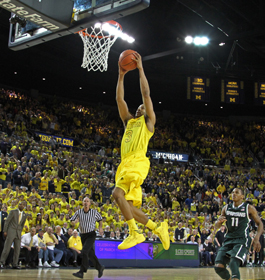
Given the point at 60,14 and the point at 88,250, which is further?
the point at 88,250

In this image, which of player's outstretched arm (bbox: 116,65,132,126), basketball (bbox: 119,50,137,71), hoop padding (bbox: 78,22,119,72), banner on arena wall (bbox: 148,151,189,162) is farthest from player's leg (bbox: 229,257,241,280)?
banner on arena wall (bbox: 148,151,189,162)

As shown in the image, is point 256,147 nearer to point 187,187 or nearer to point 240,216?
point 187,187

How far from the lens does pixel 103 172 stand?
18766 mm

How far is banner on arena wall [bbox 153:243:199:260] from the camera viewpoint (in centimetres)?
1216

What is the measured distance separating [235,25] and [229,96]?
5574 mm

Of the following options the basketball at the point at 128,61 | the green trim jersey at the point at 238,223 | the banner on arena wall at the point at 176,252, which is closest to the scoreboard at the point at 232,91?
the banner on arena wall at the point at 176,252

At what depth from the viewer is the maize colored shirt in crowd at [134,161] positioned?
4965 mm

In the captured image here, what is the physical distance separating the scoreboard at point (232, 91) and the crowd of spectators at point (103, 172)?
191 inches

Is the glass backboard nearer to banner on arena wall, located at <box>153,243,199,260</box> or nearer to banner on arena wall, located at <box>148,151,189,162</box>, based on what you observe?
banner on arena wall, located at <box>153,243,199,260</box>

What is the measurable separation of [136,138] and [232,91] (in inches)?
769

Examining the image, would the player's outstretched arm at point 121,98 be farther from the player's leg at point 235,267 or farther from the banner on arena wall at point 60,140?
the banner on arena wall at point 60,140

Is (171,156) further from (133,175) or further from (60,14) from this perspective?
(133,175)

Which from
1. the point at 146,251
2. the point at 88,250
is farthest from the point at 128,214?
the point at 146,251

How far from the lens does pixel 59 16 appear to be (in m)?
6.48
